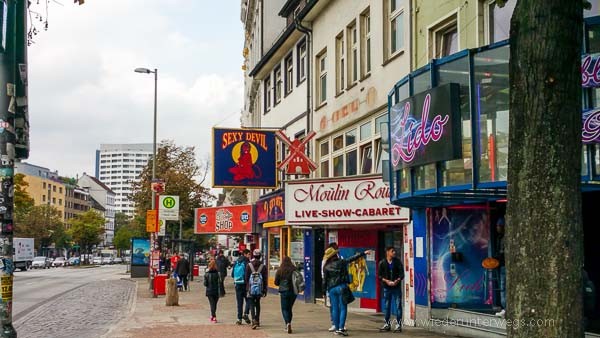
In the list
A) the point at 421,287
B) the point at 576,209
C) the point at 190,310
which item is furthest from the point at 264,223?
the point at 576,209

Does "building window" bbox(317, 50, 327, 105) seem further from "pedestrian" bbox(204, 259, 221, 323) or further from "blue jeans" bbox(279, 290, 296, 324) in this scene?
"blue jeans" bbox(279, 290, 296, 324)

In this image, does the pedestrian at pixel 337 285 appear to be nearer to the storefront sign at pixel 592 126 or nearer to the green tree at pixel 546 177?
the storefront sign at pixel 592 126

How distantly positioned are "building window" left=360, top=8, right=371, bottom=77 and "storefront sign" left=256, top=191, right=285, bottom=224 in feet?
19.3

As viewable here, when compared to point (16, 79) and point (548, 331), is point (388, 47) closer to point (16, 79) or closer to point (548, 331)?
point (16, 79)

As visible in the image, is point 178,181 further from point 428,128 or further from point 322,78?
point 428,128

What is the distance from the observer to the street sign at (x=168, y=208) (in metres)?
27.8

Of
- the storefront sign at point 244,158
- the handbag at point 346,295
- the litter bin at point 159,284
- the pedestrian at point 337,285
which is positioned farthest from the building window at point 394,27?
the litter bin at point 159,284

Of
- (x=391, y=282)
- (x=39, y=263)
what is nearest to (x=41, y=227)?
(x=39, y=263)

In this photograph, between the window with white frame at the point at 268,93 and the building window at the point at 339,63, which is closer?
the building window at the point at 339,63

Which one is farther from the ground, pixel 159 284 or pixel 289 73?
pixel 289 73

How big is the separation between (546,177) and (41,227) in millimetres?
101958

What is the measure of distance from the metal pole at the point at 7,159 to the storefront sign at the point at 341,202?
31.7 feet

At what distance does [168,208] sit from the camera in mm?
27922

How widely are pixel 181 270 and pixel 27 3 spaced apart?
2164cm
